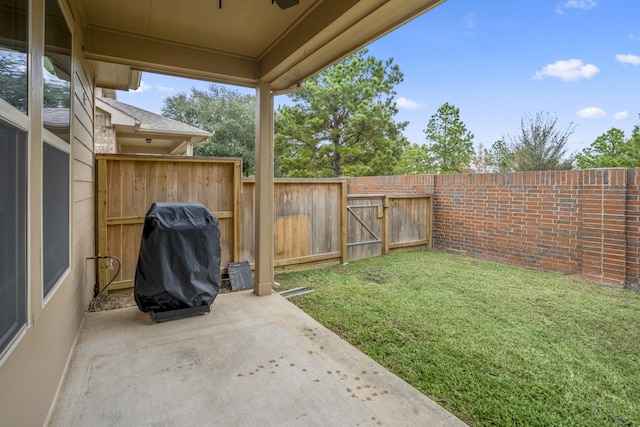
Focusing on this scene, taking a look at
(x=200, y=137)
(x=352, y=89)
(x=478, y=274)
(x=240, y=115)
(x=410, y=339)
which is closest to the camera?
(x=410, y=339)

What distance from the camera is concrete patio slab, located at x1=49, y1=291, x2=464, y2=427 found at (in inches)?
71.6

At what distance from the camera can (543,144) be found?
497 inches

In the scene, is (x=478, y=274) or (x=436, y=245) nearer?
(x=478, y=274)

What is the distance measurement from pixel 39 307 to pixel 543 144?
14.9 m

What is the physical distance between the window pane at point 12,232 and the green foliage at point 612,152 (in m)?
16.2

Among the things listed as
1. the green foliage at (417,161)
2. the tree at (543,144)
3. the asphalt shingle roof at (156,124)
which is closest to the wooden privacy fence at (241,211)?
the asphalt shingle roof at (156,124)

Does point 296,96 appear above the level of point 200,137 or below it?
above

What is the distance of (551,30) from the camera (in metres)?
15.6

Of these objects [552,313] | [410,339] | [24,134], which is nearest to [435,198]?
[552,313]

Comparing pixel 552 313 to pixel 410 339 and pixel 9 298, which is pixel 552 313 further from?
pixel 9 298

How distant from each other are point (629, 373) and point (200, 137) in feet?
25.5

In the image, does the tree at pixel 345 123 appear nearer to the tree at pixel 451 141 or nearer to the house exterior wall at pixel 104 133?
the tree at pixel 451 141

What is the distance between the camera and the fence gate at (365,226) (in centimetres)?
588

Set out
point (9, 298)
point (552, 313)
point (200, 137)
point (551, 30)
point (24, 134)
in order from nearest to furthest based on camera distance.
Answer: point (9, 298)
point (24, 134)
point (552, 313)
point (200, 137)
point (551, 30)
